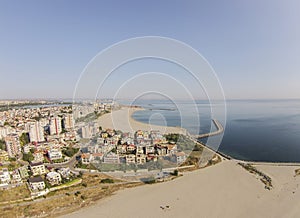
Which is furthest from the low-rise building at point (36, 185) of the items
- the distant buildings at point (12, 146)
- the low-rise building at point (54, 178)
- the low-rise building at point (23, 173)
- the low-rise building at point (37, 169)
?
the distant buildings at point (12, 146)

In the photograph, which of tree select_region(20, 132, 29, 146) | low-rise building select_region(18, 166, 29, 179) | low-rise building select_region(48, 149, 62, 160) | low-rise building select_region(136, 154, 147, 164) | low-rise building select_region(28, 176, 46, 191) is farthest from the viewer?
tree select_region(20, 132, 29, 146)

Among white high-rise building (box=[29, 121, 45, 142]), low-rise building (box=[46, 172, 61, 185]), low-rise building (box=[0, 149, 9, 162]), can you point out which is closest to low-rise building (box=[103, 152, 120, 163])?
low-rise building (box=[46, 172, 61, 185])

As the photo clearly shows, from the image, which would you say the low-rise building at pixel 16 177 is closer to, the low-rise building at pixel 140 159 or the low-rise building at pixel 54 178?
the low-rise building at pixel 54 178

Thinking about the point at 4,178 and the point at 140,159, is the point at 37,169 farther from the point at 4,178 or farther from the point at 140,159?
the point at 140,159

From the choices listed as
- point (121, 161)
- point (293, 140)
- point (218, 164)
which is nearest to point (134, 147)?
point (121, 161)

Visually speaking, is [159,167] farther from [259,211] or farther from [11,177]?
[11,177]

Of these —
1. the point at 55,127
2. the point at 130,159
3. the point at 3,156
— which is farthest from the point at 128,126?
the point at 3,156

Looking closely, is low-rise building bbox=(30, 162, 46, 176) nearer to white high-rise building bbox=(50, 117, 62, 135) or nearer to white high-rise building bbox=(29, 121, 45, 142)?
white high-rise building bbox=(29, 121, 45, 142)

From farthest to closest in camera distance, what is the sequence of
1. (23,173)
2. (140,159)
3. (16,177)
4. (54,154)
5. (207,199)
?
1. (54,154)
2. (140,159)
3. (23,173)
4. (16,177)
5. (207,199)
